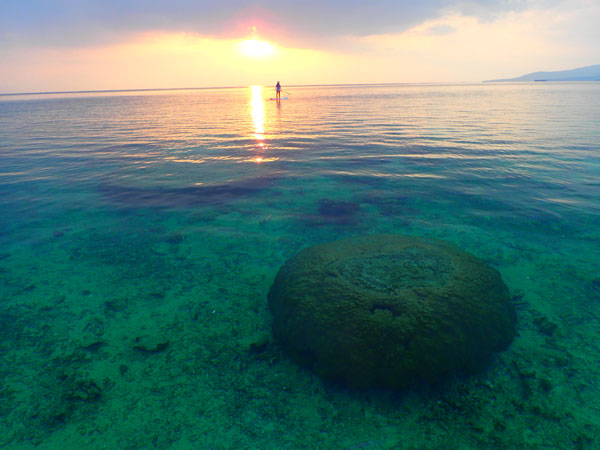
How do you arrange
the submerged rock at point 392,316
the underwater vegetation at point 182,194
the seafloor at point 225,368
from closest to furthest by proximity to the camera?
the seafloor at point 225,368, the submerged rock at point 392,316, the underwater vegetation at point 182,194

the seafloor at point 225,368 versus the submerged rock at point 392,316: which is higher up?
the submerged rock at point 392,316

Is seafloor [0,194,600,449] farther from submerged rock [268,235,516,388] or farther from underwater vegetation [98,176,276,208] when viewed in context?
underwater vegetation [98,176,276,208]

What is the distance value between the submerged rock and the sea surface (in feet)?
0.98

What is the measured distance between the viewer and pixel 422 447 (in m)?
3.72

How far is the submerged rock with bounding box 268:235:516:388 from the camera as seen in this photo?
4.44 meters

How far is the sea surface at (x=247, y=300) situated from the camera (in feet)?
13.1

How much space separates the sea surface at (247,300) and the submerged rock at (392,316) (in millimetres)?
299

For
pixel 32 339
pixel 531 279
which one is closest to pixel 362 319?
pixel 531 279

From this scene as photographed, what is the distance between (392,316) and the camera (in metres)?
4.66

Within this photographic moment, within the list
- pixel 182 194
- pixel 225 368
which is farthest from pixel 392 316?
pixel 182 194

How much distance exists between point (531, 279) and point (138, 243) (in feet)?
34.0

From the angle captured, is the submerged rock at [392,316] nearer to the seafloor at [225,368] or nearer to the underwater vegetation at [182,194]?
the seafloor at [225,368]

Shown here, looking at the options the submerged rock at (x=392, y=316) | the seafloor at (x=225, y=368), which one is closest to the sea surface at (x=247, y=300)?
the seafloor at (x=225, y=368)

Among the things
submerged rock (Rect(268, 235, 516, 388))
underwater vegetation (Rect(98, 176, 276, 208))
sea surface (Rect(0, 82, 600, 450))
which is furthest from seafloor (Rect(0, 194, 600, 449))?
underwater vegetation (Rect(98, 176, 276, 208))
